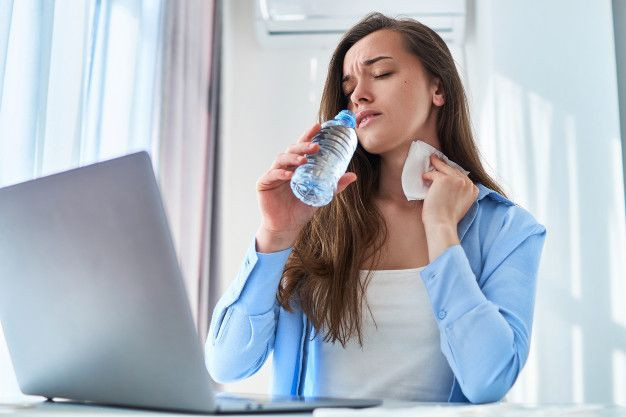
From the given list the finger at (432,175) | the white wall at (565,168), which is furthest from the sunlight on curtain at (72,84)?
the white wall at (565,168)

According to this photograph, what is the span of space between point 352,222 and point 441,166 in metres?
0.20

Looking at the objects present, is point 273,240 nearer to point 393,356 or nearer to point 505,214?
point 393,356

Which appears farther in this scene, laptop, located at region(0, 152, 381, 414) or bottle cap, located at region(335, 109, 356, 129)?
bottle cap, located at region(335, 109, 356, 129)

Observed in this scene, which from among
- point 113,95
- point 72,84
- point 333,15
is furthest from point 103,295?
point 333,15

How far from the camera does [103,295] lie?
0.73 metres

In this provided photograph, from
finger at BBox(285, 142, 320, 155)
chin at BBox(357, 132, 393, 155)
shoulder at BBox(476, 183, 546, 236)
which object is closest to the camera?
finger at BBox(285, 142, 320, 155)

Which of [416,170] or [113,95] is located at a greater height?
[113,95]

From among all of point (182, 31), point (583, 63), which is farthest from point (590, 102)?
point (182, 31)

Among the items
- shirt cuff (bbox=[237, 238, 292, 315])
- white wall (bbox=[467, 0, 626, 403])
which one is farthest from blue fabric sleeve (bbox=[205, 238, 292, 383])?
white wall (bbox=[467, 0, 626, 403])

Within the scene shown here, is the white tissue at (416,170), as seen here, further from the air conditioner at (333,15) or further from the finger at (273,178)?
the air conditioner at (333,15)

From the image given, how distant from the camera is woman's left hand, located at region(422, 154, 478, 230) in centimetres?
114

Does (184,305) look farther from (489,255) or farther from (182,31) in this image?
(182,31)

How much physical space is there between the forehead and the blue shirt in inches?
12.2

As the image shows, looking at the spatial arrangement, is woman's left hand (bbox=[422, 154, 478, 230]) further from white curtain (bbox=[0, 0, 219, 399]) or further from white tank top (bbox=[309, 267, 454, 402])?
white curtain (bbox=[0, 0, 219, 399])
